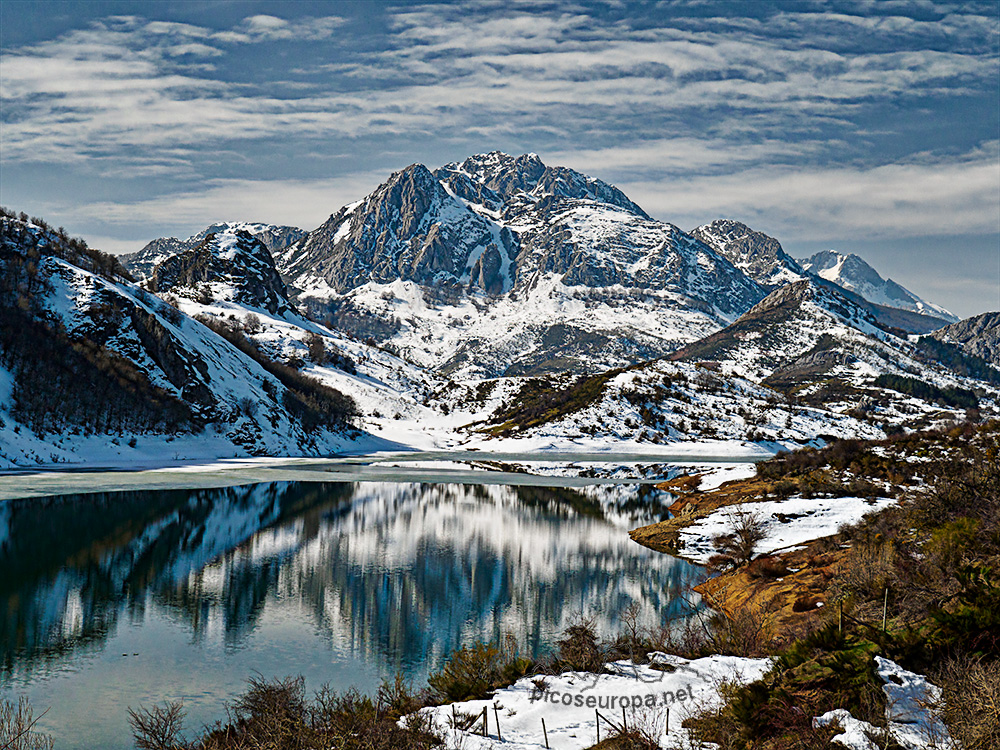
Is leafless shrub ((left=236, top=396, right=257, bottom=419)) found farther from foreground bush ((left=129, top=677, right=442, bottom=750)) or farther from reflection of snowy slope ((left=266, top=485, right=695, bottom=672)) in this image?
foreground bush ((left=129, top=677, right=442, bottom=750))

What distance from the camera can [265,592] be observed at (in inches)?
1352

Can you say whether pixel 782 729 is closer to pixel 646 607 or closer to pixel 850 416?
pixel 646 607

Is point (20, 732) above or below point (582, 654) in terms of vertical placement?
above

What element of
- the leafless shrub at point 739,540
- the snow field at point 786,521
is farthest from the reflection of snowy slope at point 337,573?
the snow field at point 786,521

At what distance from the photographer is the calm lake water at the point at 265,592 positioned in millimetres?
22672

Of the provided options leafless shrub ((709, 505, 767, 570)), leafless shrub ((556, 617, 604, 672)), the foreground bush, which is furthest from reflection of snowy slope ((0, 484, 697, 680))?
the foreground bush

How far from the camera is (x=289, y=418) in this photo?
149 metres

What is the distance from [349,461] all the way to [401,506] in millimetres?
65564

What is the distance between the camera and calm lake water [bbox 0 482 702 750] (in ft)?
74.4

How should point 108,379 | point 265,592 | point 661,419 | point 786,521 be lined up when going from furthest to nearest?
1. point 661,419
2. point 108,379
3. point 786,521
4. point 265,592

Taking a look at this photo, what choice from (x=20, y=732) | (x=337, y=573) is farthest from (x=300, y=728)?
(x=337, y=573)

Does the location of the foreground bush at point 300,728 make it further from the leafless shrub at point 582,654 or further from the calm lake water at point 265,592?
the leafless shrub at point 582,654


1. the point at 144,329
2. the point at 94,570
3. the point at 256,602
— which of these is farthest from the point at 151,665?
the point at 144,329

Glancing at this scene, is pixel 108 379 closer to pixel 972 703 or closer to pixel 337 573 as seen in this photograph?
pixel 337 573
